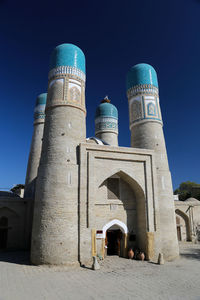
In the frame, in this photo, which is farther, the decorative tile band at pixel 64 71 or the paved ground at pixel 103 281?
the decorative tile band at pixel 64 71

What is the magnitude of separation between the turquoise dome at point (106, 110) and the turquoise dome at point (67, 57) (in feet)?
29.8

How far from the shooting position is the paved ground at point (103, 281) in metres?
7.60

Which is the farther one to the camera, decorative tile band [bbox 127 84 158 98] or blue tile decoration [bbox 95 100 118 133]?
blue tile decoration [bbox 95 100 118 133]

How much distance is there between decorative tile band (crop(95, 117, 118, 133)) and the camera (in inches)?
937

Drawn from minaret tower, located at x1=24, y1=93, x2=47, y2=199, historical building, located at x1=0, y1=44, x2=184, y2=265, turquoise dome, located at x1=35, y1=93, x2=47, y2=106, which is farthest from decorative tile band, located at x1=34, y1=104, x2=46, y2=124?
historical building, located at x1=0, y1=44, x2=184, y2=265

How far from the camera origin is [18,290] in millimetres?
7859

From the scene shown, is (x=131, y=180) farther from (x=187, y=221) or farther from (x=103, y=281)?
(x=187, y=221)

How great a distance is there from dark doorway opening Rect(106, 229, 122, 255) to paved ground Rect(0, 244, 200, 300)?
222cm

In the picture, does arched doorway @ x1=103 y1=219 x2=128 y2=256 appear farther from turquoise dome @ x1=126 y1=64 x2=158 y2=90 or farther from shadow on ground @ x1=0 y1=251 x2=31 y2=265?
turquoise dome @ x1=126 y1=64 x2=158 y2=90

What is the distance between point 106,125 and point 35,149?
780cm

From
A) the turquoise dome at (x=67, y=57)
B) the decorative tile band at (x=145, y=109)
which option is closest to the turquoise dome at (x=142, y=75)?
the decorative tile band at (x=145, y=109)

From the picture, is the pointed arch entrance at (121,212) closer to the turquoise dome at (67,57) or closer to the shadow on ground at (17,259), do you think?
the shadow on ground at (17,259)

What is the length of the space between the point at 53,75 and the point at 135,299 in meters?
12.9

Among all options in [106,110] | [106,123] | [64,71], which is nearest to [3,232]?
[64,71]
